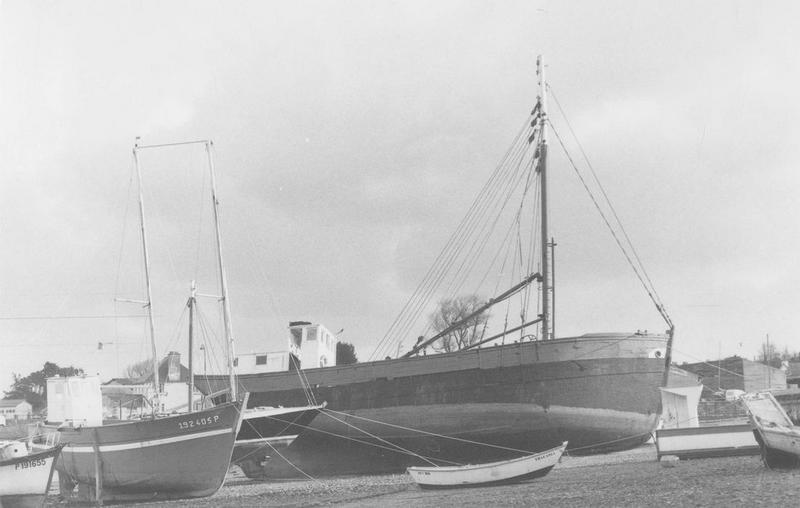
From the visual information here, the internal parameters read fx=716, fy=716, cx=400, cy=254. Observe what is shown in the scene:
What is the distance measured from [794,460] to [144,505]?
53.8 feet

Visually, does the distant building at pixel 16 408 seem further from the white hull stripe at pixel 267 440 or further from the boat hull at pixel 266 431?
the white hull stripe at pixel 267 440

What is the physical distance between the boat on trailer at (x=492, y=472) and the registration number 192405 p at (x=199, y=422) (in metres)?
6.25

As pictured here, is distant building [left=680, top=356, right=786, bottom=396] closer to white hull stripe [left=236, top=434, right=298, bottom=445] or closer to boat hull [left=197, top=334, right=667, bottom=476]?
boat hull [left=197, top=334, right=667, bottom=476]

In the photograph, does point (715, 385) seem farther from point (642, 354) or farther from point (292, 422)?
point (292, 422)

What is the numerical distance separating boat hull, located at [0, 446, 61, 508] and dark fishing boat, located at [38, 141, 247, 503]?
2.62 feet

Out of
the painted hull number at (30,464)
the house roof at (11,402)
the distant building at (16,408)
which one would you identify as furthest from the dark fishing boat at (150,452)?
the house roof at (11,402)

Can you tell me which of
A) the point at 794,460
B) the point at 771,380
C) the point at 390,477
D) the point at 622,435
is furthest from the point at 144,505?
the point at 771,380

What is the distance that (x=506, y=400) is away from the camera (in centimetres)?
2270

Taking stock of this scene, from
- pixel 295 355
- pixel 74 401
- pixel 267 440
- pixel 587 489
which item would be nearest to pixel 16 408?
pixel 295 355

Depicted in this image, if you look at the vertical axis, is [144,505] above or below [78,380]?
below

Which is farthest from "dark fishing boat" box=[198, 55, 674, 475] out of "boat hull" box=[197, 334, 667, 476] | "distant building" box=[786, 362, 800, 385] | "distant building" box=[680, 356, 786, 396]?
"distant building" box=[786, 362, 800, 385]

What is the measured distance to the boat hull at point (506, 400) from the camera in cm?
2217

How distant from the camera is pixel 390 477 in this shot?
23062 millimetres

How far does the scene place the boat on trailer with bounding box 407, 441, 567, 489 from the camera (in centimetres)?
1725
